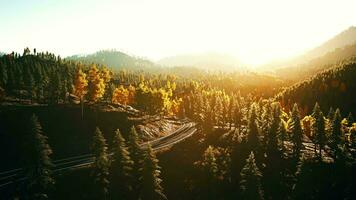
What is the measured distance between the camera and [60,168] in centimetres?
6197

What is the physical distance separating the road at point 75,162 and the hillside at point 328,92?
10076 cm

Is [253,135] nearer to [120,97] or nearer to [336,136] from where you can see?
[336,136]

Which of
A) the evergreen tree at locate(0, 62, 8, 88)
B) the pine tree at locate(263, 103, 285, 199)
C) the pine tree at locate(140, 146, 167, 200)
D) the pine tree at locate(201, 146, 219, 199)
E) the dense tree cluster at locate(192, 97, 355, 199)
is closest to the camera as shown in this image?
the pine tree at locate(140, 146, 167, 200)

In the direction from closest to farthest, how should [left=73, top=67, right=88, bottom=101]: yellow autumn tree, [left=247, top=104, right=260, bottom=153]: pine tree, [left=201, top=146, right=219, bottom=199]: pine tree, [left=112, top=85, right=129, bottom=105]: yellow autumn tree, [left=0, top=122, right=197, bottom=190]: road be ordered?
[left=0, top=122, right=197, bottom=190]: road, [left=201, top=146, right=219, bottom=199]: pine tree, [left=247, top=104, right=260, bottom=153]: pine tree, [left=73, top=67, right=88, bottom=101]: yellow autumn tree, [left=112, top=85, right=129, bottom=105]: yellow autumn tree

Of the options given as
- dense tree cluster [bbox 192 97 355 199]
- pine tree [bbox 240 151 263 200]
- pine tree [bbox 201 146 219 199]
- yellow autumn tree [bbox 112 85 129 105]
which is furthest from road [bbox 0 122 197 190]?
yellow autumn tree [bbox 112 85 129 105]

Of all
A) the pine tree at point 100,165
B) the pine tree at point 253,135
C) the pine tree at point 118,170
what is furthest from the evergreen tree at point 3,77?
the pine tree at point 253,135

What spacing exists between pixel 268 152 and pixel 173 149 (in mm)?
24840

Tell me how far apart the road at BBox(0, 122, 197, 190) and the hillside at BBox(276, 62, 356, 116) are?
10076 centimetres

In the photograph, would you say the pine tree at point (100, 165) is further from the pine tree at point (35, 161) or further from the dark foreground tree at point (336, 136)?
the dark foreground tree at point (336, 136)

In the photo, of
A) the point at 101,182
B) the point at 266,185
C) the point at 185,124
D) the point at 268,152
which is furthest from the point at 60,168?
the point at 185,124

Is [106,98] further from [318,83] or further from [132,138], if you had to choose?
[318,83]

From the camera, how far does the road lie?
182 feet

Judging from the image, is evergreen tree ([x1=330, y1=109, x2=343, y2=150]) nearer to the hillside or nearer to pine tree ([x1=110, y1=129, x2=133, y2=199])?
pine tree ([x1=110, y1=129, x2=133, y2=199])

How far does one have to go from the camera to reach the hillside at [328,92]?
163m
